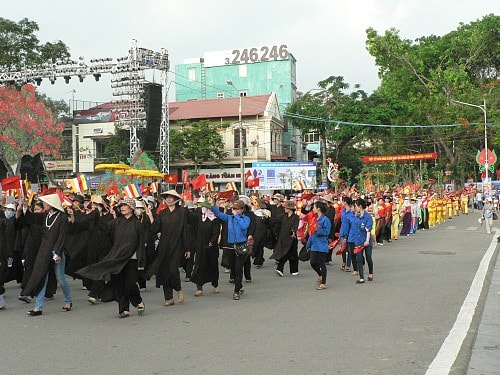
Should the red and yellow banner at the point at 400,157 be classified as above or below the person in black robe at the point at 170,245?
above

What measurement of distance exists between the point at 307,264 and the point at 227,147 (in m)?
38.3

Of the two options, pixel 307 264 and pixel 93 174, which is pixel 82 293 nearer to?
pixel 307 264

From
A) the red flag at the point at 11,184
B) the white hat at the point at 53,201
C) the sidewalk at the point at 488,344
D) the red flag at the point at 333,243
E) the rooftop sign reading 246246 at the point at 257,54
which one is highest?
the rooftop sign reading 246246 at the point at 257,54

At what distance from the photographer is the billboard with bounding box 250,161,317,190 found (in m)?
47.7

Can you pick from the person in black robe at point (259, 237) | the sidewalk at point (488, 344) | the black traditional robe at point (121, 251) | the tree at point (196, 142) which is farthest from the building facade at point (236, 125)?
the sidewalk at point (488, 344)

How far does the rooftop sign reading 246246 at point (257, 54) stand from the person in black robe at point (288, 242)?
47.9 metres

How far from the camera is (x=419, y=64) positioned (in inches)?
1977

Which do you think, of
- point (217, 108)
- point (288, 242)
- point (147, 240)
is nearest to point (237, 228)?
point (147, 240)

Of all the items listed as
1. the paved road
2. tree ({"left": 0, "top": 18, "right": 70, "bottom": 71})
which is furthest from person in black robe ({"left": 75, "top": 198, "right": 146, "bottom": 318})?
tree ({"left": 0, "top": 18, "right": 70, "bottom": 71})

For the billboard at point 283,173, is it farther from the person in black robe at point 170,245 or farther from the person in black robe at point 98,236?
the person in black robe at point 170,245

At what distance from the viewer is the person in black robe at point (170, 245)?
31.8ft

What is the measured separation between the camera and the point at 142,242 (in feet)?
29.7

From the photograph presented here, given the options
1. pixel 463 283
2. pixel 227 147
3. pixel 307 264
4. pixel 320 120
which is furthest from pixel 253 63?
pixel 463 283

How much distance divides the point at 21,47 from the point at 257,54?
2410 cm
